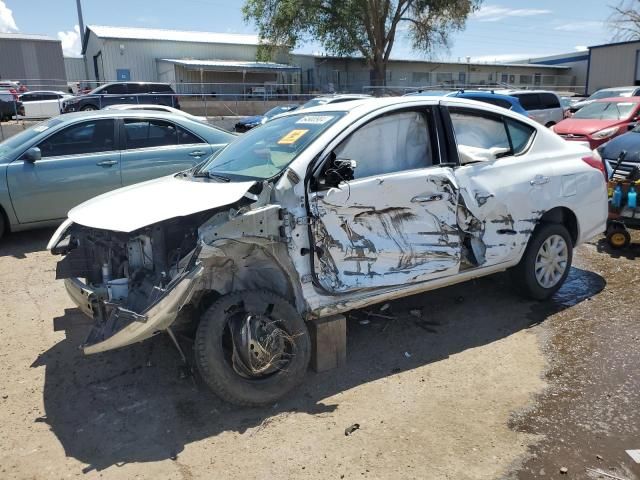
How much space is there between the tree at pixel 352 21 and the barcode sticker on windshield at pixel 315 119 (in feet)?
125

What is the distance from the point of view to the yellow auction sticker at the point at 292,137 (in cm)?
389

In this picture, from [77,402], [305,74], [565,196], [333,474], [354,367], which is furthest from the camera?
[305,74]

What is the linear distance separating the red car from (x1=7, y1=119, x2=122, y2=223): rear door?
10.6 meters

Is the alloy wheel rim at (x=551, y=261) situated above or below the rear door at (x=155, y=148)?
below

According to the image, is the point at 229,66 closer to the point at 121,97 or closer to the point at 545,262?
the point at 121,97

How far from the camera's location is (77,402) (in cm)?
348

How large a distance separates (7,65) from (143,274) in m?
47.2

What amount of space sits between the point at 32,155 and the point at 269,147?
396 centimetres

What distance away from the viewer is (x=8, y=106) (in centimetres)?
1930

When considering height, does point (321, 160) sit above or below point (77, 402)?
above

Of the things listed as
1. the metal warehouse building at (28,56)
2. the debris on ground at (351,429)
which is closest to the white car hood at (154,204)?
the debris on ground at (351,429)

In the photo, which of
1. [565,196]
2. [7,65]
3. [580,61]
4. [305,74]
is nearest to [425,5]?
[305,74]

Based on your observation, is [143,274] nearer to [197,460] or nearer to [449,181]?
[197,460]

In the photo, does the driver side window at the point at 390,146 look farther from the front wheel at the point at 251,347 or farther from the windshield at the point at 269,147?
the front wheel at the point at 251,347
